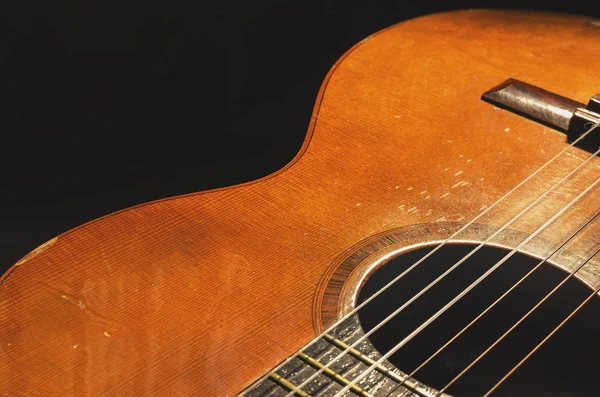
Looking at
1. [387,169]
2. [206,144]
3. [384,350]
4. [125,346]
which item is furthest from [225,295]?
[206,144]

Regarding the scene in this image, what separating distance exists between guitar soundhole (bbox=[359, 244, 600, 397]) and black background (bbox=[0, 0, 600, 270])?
785 mm

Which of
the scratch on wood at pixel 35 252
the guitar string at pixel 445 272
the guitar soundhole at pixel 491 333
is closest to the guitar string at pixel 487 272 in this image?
the guitar string at pixel 445 272

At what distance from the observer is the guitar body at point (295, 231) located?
2.87ft

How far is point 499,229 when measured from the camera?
112 cm

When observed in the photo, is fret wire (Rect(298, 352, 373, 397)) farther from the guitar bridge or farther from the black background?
the black background

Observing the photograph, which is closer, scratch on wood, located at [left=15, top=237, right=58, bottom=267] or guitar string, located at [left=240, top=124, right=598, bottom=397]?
guitar string, located at [left=240, top=124, right=598, bottom=397]

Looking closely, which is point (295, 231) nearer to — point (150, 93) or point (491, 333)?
point (491, 333)

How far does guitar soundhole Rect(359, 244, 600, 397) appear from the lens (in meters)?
1.33

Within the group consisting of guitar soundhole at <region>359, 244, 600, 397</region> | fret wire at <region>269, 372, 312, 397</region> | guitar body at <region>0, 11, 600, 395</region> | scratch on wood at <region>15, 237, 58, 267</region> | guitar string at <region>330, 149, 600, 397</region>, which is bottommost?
guitar soundhole at <region>359, 244, 600, 397</region>

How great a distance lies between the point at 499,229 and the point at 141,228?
0.60 m

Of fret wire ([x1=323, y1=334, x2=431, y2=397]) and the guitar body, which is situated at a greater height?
the guitar body

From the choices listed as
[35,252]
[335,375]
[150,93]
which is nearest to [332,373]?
[335,375]

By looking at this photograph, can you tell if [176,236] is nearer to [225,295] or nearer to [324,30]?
[225,295]

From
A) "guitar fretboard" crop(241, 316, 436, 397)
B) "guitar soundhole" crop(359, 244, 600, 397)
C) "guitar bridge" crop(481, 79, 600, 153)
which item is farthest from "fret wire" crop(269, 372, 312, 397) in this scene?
"guitar bridge" crop(481, 79, 600, 153)
